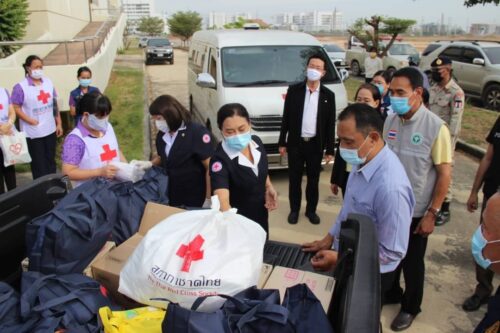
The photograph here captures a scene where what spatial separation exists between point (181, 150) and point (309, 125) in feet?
6.59

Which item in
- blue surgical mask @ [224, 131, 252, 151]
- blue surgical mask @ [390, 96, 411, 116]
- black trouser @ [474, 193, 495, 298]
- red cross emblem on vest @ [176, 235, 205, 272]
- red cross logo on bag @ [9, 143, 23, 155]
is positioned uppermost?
blue surgical mask @ [390, 96, 411, 116]

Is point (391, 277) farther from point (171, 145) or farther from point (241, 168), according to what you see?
point (171, 145)

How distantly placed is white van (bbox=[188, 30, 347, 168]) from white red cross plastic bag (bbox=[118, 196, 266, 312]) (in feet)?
13.9

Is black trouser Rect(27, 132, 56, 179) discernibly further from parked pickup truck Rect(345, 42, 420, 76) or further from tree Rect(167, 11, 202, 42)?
tree Rect(167, 11, 202, 42)

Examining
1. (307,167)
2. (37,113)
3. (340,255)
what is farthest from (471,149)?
(37,113)

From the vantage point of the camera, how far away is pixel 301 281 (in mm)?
1732

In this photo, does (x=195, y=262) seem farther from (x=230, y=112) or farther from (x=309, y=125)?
(x=309, y=125)

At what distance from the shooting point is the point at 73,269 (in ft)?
5.89

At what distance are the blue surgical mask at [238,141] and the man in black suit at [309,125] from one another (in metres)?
1.93

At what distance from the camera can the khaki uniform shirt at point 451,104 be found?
4.91 m

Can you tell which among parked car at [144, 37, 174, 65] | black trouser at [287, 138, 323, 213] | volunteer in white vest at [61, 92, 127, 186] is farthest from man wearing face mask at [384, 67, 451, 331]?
parked car at [144, 37, 174, 65]

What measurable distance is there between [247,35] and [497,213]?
5.96 meters

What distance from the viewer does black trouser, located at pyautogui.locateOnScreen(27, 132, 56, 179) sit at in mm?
5406

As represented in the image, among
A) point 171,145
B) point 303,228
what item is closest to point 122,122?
point 303,228
